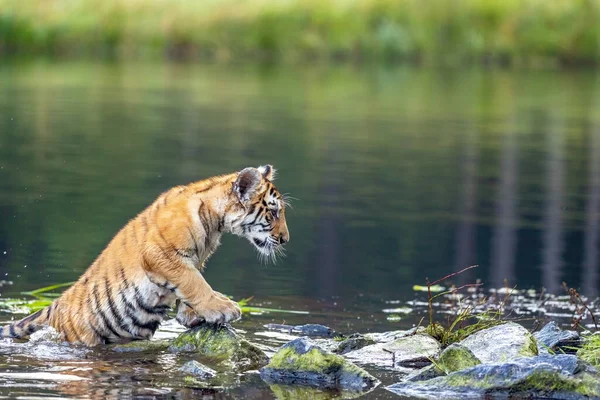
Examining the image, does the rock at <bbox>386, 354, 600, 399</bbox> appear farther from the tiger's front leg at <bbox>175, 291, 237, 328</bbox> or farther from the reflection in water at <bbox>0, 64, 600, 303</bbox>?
the reflection in water at <bbox>0, 64, 600, 303</bbox>

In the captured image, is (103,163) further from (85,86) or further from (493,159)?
(85,86)

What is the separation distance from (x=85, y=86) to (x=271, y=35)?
2051 cm

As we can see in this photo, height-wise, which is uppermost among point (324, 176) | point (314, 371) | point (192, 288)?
point (192, 288)

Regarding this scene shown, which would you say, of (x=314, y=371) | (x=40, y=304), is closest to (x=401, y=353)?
(x=314, y=371)

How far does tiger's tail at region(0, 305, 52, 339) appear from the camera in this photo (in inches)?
368

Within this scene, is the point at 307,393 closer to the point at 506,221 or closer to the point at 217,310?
the point at 217,310

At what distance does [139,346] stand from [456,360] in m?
2.27

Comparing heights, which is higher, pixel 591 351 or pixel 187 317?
pixel 187 317

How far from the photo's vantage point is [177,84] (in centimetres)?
3950

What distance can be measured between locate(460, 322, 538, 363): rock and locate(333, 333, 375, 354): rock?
0.80 meters

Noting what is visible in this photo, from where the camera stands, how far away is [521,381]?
8.05m

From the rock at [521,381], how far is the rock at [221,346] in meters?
1.23

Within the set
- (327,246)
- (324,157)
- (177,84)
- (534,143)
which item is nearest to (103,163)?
(324,157)

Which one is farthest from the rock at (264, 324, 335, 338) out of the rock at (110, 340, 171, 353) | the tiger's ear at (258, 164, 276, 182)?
the tiger's ear at (258, 164, 276, 182)
